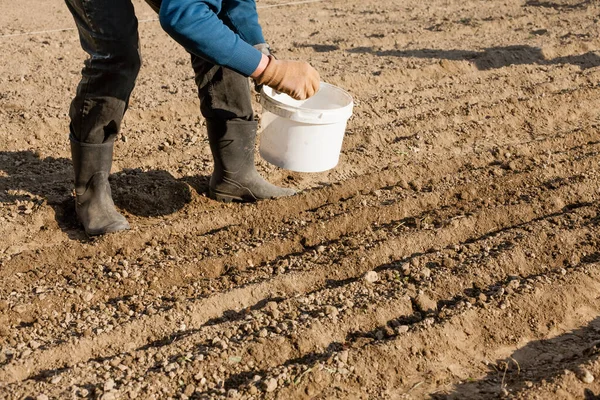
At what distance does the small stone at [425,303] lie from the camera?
122 inches

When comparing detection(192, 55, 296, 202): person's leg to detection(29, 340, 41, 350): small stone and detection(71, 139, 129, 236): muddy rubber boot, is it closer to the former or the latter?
detection(71, 139, 129, 236): muddy rubber boot

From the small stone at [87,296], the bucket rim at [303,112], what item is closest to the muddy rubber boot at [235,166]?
the bucket rim at [303,112]

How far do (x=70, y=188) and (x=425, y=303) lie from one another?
195 cm

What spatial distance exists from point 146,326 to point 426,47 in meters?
4.21

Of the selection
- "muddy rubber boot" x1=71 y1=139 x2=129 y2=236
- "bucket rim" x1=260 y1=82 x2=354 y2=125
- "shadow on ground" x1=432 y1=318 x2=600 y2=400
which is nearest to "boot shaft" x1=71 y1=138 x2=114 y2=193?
"muddy rubber boot" x1=71 y1=139 x2=129 y2=236

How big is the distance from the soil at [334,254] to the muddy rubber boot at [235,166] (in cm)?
8

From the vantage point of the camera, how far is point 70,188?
3.97m

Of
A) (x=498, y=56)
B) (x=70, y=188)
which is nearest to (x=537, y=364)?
(x=70, y=188)

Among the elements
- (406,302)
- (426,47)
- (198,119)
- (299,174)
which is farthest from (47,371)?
(426,47)

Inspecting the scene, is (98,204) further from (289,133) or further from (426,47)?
(426,47)

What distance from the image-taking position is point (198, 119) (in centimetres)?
490

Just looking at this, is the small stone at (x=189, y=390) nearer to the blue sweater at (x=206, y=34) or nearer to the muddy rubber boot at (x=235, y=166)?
the blue sweater at (x=206, y=34)

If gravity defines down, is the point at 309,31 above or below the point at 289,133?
below

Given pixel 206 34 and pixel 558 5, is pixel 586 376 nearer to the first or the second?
pixel 206 34
